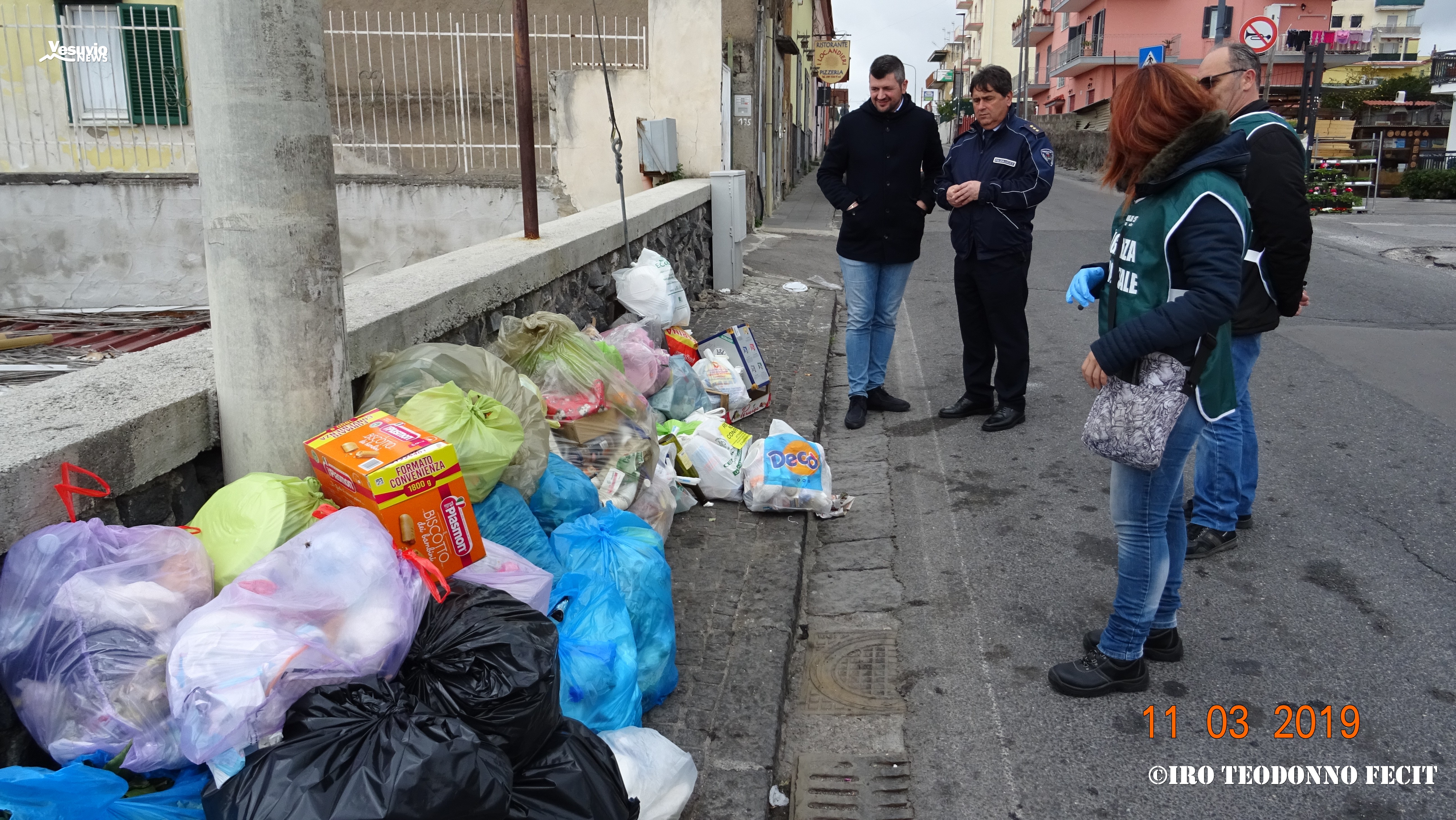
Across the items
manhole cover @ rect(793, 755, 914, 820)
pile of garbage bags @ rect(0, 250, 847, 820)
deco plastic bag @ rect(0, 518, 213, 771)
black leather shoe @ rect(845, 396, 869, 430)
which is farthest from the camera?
black leather shoe @ rect(845, 396, 869, 430)

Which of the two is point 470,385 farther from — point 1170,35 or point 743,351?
point 1170,35

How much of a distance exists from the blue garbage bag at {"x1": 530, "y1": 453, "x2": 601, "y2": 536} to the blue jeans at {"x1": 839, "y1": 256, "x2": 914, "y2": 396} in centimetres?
259

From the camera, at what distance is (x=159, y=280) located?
10.4m

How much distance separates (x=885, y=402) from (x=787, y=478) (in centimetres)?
178

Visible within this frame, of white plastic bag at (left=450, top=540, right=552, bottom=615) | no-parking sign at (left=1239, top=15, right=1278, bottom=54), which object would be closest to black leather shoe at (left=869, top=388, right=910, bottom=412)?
white plastic bag at (left=450, top=540, right=552, bottom=615)

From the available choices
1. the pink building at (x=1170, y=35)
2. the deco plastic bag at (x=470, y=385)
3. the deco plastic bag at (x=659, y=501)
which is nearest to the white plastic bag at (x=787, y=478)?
the deco plastic bag at (x=659, y=501)

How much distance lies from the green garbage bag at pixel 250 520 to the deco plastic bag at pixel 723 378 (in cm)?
312

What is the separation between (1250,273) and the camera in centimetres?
371

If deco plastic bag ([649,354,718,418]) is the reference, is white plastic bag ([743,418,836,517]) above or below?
below

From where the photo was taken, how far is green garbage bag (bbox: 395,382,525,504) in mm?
2836

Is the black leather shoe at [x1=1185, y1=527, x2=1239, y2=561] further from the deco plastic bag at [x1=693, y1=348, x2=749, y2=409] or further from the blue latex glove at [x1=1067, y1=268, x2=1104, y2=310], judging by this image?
the deco plastic bag at [x1=693, y1=348, x2=749, y2=409]

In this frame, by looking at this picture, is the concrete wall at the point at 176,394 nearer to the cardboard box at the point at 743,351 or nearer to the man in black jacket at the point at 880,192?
the cardboard box at the point at 743,351

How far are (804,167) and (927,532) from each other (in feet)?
115

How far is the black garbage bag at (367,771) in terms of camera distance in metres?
1.69
